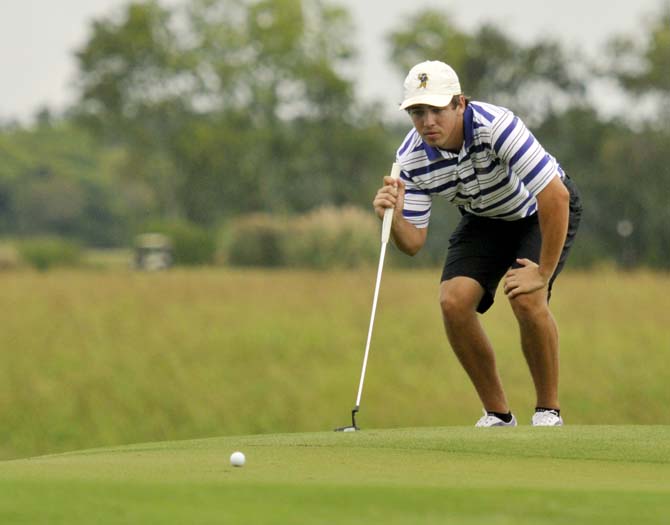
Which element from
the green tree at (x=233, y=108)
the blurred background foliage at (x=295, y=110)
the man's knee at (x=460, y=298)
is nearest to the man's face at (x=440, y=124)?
the man's knee at (x=460, y=298)

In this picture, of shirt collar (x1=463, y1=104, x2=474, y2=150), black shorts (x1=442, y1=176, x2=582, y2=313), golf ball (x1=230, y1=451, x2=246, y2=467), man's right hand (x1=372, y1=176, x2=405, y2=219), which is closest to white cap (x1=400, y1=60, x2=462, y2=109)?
shirt collar (x1=463, y1=104, x2=474, y2=150)

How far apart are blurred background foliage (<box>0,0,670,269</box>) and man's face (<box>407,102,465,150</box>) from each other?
135 ft

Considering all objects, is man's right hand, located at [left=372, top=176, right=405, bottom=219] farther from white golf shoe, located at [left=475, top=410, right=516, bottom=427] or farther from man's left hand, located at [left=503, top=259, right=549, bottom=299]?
white golf shoe, located at [left=475, top=410, right=516, bottom=427]

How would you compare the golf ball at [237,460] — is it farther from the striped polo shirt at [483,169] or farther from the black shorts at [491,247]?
the black shorts at [491,247]

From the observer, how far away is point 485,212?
7.71 meters

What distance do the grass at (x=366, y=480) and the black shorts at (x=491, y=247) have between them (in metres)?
1.16

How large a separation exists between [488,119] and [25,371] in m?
10.3

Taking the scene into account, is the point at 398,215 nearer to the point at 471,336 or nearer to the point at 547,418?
the point at 471,336

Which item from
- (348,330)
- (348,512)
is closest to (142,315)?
(348,330)

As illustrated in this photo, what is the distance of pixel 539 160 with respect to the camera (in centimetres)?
714

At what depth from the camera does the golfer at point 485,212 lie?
720 centimetres

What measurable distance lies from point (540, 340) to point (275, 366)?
940 cm

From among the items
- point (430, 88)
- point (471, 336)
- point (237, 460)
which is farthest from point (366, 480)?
point (471, 336)

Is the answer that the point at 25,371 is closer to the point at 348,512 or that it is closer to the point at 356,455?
the point at 356,455
